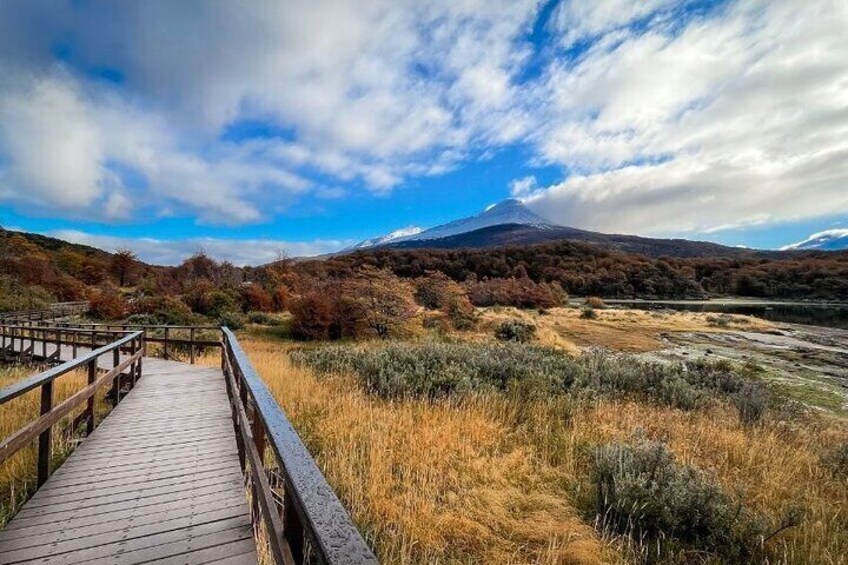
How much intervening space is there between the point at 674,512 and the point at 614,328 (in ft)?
98.9

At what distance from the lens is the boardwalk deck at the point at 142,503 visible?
3.11 m

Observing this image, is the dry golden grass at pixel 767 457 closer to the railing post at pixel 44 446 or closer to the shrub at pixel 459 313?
the railing post at pixel 44 446

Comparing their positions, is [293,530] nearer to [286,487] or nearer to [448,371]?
[286,487]

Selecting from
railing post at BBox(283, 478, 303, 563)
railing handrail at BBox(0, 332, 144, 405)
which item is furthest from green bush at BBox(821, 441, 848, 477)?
railing handrail at BBox(0, 332, 144, 405)

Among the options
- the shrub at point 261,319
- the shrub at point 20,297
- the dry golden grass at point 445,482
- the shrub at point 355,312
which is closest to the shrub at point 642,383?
the dry golden grass at point 445,482

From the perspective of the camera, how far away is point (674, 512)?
4.28 metres

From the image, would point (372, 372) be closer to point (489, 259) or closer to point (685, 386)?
point (685, 386)

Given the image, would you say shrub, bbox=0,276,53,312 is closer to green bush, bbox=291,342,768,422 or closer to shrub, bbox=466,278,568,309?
green bush, bbox=291,342,768,422

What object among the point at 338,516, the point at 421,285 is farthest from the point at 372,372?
the point at 421,285

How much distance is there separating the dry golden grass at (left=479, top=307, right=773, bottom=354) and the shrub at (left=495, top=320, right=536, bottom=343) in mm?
575

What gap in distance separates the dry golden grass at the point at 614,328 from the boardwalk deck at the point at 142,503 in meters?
18.5

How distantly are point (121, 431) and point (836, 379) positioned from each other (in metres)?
22.5

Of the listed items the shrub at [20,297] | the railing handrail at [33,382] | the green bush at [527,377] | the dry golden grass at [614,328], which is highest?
the shrub at [20,297]

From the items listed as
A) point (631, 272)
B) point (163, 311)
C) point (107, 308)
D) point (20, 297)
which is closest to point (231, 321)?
point (163, 311)
